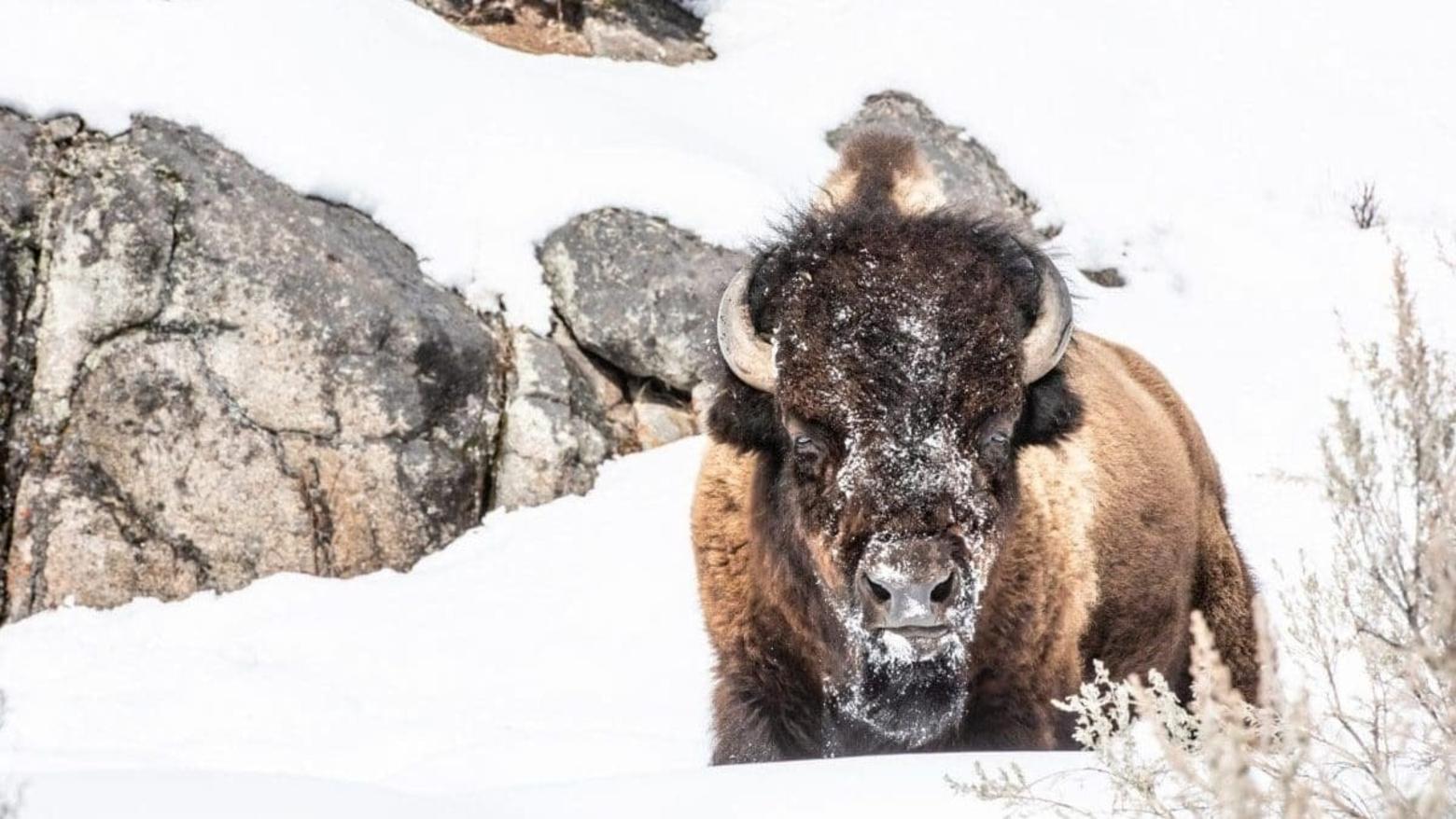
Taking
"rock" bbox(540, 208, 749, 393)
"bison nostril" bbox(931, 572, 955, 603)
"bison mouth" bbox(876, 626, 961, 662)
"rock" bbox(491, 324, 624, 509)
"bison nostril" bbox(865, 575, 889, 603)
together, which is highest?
"bison nostril" bbox(931, 572, 955, 603)

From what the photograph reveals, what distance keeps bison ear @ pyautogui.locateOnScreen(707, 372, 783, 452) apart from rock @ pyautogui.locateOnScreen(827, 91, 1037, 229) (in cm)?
752

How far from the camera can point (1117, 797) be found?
269cm

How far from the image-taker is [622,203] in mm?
9953

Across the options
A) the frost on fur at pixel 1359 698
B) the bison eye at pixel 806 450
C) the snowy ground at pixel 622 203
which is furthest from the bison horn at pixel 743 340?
Answer: the frost on fur at pixel 1359 698

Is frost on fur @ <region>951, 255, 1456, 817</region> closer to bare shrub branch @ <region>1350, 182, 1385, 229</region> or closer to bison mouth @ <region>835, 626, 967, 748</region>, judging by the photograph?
bison mouth @ <region>835, 626, 967, 748</region>

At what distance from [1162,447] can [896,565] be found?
2.63 m

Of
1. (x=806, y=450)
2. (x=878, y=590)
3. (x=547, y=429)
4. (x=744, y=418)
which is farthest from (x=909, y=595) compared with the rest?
(x=547, y=429)

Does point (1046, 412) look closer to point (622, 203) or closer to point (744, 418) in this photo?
point (744, 418)

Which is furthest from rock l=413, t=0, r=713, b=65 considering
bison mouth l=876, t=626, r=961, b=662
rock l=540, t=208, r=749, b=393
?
bison mouth l=876, t=626, r=961, b=662

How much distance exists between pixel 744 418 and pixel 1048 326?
0.99 metres

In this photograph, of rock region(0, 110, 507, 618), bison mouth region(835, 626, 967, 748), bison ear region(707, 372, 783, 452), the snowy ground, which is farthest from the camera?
rock region(0, 110, 507, 618)

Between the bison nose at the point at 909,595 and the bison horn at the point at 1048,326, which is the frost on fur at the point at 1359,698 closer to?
the bison nose at the point at 909,595

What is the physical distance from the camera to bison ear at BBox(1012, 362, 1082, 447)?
4.66 m

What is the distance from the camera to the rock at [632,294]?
966cm
